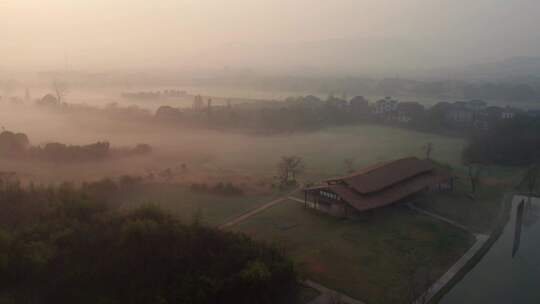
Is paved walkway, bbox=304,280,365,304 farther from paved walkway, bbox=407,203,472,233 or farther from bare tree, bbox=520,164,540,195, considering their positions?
bare tree, bbox=520,164,540,195

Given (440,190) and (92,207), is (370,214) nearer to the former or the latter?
(440,190)

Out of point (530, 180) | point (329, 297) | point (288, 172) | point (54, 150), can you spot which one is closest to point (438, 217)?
A: point (530, 180)

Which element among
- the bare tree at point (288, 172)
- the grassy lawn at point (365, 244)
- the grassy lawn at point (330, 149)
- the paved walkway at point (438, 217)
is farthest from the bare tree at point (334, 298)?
the grassy lawn at point (330, 149)

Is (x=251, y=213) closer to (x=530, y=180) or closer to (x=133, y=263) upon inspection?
(x=133, y=263)

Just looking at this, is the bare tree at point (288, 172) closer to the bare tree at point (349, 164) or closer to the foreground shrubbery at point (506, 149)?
the bare tree at point (349, 164)

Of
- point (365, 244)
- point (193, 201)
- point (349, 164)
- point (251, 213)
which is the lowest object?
point (365, 244)

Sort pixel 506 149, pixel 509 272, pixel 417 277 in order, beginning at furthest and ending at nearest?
pixel 506 149 < pixel 509 272 < pixel 417 277

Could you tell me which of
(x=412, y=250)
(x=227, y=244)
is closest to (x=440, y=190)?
(x=412, y=250)
